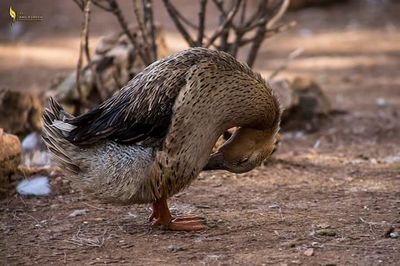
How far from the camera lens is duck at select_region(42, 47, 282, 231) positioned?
417cm

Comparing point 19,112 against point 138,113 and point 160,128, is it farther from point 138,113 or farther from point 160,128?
point 160,128

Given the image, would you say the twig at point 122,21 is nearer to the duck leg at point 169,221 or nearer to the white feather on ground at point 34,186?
the white feather on ground at point 34,186

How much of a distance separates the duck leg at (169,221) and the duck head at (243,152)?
353 mm

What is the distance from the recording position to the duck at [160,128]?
4172mm

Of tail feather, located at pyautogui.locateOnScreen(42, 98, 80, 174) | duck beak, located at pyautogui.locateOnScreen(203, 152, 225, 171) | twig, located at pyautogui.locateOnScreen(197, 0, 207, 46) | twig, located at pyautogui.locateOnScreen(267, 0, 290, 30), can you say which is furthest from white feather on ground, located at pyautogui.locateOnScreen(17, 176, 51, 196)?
twig, located at pyautogui.locateOnScreen(267, 0, 290, 30)

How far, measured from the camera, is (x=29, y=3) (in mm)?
15383

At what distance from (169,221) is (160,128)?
611 millimetres

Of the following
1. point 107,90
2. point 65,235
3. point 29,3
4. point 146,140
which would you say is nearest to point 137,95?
point 146,140

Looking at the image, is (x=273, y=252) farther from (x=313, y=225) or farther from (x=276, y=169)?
(x=276, y=169)

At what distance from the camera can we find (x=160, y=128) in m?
4.18

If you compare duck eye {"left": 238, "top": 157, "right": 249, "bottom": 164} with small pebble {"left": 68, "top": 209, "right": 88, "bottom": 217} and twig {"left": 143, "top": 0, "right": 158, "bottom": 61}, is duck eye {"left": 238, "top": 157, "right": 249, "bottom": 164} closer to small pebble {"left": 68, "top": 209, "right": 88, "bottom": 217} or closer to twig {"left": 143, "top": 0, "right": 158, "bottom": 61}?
small pebble {"left": 68, "top": 209, "right": 88, "bottom": 217}

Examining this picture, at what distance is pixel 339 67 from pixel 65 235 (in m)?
6.93

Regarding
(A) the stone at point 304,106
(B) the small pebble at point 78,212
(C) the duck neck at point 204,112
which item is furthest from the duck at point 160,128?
(A) the stone at point 304,106

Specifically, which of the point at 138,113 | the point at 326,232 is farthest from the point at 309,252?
the point at 138,113
